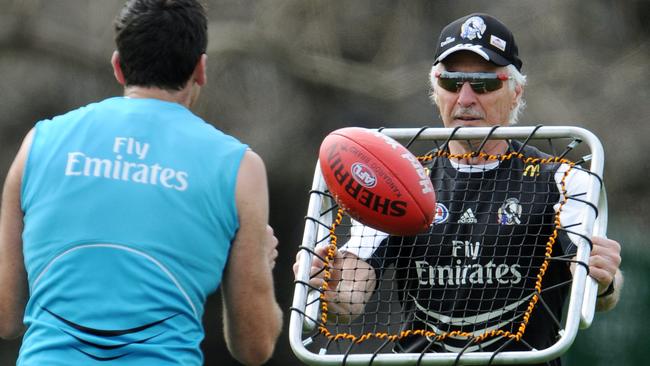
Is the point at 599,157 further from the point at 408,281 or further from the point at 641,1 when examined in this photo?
the point at 641,1

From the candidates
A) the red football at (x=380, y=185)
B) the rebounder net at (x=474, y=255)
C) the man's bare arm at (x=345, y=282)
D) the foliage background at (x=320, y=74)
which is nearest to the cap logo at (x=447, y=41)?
the rebounder net at (x=474, y=255)

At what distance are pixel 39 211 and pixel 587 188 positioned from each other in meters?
1.99

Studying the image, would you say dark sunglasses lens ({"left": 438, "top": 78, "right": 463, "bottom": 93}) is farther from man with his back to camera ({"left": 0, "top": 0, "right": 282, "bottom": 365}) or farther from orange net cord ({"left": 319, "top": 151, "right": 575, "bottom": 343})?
man with his back to camera ({"left": 0, "top": 0, "right": 282, "bottom": 365})

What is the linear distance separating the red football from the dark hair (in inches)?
34.4

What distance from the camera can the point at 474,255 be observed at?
4391 millimetres

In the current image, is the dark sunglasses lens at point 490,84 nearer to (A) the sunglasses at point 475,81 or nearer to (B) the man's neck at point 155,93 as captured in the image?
(A) the sunglasses at point 475,81

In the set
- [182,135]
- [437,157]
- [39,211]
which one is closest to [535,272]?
[437,157]

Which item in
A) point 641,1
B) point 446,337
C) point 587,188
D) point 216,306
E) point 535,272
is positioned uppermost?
point 641,1

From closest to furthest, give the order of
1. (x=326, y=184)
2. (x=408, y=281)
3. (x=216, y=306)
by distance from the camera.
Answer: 1. (x=326, y=184)
2. (x=408, y=281)
3. (x=216, y=306)

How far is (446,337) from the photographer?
14.2 ft

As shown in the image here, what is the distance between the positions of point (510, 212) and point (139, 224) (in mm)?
1750

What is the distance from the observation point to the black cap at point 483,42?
468 cm

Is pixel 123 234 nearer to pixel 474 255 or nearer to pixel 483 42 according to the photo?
pixel 474 255

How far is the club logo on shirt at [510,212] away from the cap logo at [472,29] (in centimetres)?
69
